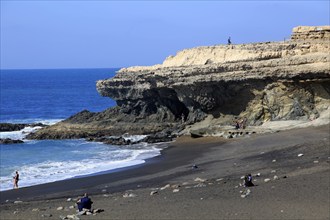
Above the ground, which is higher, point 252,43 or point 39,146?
point 252,43

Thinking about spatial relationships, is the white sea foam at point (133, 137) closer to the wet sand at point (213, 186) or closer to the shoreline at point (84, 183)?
the wet sand at point (213, 186)

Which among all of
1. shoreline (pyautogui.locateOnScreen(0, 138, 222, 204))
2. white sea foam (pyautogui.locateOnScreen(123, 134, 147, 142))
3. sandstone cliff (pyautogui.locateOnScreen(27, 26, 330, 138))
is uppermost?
sandstone cliff (pyautogui.locateOnScreen(27, 26, 330, 138))

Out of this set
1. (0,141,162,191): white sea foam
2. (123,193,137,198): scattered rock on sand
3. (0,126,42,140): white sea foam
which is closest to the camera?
(123,193,137,198): scattered rock on sand

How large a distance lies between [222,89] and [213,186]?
2105 centimetres

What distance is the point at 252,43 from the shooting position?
4794cm

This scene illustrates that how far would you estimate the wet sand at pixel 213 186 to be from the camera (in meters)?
18.1

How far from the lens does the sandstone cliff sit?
39469 millimetres

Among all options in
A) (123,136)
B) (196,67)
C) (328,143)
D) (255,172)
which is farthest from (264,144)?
(123,136)

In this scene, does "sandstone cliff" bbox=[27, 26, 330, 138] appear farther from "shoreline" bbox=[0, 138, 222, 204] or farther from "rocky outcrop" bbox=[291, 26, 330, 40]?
"shoreline" bbox=[0, 138, 222, 204]

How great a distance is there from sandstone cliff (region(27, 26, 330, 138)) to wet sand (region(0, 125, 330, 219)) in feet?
13.7

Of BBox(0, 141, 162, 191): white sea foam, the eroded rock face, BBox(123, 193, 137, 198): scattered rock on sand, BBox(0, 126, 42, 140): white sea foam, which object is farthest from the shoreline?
BBox(0, 126, 42, 140): white sea foam

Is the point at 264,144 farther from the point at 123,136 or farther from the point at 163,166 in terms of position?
the point at 123,136

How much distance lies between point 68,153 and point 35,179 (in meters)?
9.18

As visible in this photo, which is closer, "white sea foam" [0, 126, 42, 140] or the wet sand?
the wet sand
